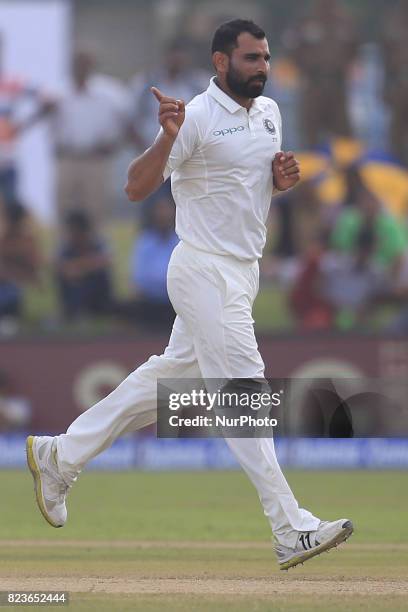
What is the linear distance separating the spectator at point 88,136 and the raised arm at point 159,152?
9.64 m

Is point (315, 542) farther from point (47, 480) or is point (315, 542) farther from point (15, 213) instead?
point (15, 213)

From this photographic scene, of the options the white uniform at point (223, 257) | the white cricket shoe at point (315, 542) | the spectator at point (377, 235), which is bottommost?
the white cricket shoe at point (315, 542)

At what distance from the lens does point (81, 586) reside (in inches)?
228

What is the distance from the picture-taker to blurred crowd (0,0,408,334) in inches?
583

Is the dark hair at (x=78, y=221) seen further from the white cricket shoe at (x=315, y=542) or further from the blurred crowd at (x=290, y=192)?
the white cricket shoe at (x=315, y=542)

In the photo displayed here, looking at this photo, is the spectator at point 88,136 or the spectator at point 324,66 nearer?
the spectator at point 88,136

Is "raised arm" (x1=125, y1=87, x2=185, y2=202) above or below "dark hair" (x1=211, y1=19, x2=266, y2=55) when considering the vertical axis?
below

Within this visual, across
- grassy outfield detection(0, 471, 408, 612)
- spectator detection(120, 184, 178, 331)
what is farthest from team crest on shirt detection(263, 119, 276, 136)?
spectator detection(120, 184, 178, 331)

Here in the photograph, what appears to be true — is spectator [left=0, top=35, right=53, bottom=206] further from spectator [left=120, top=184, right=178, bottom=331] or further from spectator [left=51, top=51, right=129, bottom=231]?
spectator [left=120, top=184, right=178, bottom=331]

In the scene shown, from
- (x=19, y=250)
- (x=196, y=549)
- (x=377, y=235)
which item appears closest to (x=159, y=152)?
(x=196, y=549)

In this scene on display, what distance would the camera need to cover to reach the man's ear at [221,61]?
20.7 feet

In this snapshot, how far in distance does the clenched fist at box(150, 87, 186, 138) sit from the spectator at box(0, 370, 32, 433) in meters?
8.73

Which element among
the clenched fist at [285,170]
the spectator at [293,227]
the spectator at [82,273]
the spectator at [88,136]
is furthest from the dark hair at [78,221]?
the clenched fist at [285,170]

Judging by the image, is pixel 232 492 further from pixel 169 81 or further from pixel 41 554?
pixel 169 81
